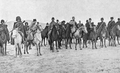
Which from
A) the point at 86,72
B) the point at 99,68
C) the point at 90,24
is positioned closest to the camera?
the point at 86,72

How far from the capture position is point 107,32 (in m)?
19.3

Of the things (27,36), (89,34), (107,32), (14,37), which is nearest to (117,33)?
(107,32)

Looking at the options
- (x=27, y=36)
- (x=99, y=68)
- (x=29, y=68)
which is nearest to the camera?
(x=99, y=68)

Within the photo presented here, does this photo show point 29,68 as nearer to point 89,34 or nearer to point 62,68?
point 62,68

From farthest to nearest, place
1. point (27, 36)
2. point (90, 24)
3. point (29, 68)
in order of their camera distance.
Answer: point (90, 24) → point (27, 36) → point (29, 68)

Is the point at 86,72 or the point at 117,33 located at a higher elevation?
the point at 117,33

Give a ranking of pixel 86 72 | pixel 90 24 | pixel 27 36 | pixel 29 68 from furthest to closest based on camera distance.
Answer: pixel 90 24 < pixel 27 36 < pixel 29 68 < pixel 86 72

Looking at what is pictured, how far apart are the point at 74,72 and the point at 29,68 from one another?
8.14ft

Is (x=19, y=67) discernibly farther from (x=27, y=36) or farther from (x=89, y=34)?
(x=89, y=34)

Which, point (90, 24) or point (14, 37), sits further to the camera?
point (90, 24)

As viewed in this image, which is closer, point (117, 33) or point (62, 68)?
point (62, 68)

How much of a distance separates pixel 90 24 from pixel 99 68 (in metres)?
9.10

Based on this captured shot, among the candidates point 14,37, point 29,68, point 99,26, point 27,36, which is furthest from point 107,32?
point 29,68

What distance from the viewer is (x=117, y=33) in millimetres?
19516
